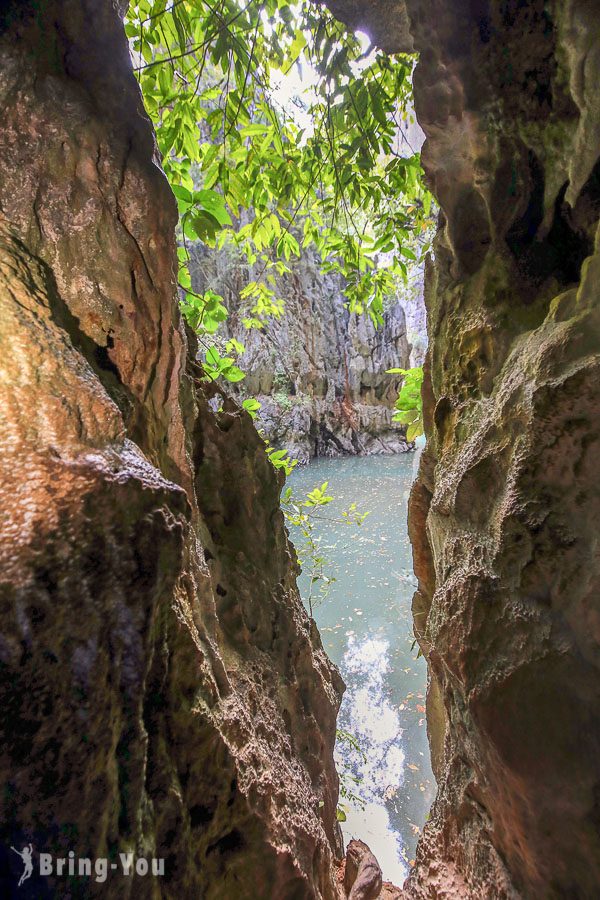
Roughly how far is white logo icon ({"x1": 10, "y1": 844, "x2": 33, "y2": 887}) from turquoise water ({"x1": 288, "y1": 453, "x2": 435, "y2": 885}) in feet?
11.3

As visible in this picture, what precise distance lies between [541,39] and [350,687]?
630 cm

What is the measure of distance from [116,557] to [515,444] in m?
1.22

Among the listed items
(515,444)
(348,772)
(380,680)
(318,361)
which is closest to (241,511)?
(515,444)

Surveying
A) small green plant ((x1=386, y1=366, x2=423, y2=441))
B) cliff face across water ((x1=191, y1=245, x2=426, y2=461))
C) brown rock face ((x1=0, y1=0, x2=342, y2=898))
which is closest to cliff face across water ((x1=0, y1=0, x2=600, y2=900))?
brown rock face ((x1=0, y1=0, x2=342, y2=898))

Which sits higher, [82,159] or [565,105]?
[565,105]

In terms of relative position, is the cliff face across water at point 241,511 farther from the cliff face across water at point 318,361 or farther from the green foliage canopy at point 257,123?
the cliff face across water at point 318,361

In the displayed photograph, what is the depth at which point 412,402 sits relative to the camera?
265cm

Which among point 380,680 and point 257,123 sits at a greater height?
point 257,123

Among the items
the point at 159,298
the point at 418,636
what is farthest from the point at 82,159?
the point at 418,636

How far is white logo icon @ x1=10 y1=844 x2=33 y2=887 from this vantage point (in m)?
0.58

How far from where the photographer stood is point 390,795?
422cm

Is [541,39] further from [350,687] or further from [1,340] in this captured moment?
[350,687]

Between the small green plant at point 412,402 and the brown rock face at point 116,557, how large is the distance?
117 centimetres

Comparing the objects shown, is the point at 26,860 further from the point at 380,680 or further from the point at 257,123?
the point at 380,680
